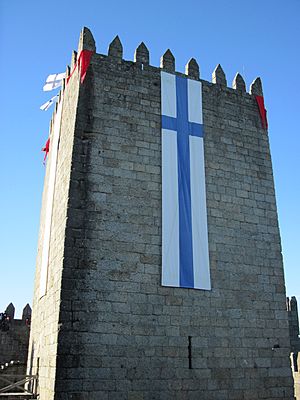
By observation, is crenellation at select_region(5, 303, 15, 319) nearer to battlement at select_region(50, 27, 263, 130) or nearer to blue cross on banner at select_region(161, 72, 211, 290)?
battlement at select_region(50, 27, 263, 130)

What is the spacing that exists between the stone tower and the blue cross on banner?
16cm

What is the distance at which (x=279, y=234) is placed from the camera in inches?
416

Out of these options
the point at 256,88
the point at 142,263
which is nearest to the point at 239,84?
the point at 256,88

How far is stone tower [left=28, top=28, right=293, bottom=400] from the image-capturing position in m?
8.10

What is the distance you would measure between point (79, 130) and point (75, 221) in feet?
6.72

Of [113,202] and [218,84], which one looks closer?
[113,202]

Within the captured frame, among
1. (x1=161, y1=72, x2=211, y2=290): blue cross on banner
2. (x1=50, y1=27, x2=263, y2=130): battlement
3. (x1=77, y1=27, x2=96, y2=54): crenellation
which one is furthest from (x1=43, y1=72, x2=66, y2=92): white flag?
(x1=161, y1=72, x2=211, y2=290): blue cross on banner

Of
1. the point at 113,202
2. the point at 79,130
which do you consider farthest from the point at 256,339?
the point at 79,130

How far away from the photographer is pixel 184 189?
389 inches

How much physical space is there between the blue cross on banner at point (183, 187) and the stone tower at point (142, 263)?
0.54ft

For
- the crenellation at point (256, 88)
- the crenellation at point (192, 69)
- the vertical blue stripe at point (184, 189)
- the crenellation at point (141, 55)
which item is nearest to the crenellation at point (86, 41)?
the crenellation at point (141, 55)

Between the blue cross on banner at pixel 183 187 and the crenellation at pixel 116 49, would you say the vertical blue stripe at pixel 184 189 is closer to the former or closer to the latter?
the blue cross on banner at pixel 183 187

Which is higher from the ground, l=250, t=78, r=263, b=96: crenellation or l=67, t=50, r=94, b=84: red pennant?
l=250, t=78, r=263, b=96: crenellation

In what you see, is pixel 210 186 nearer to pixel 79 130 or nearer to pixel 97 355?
pixel 79 130
